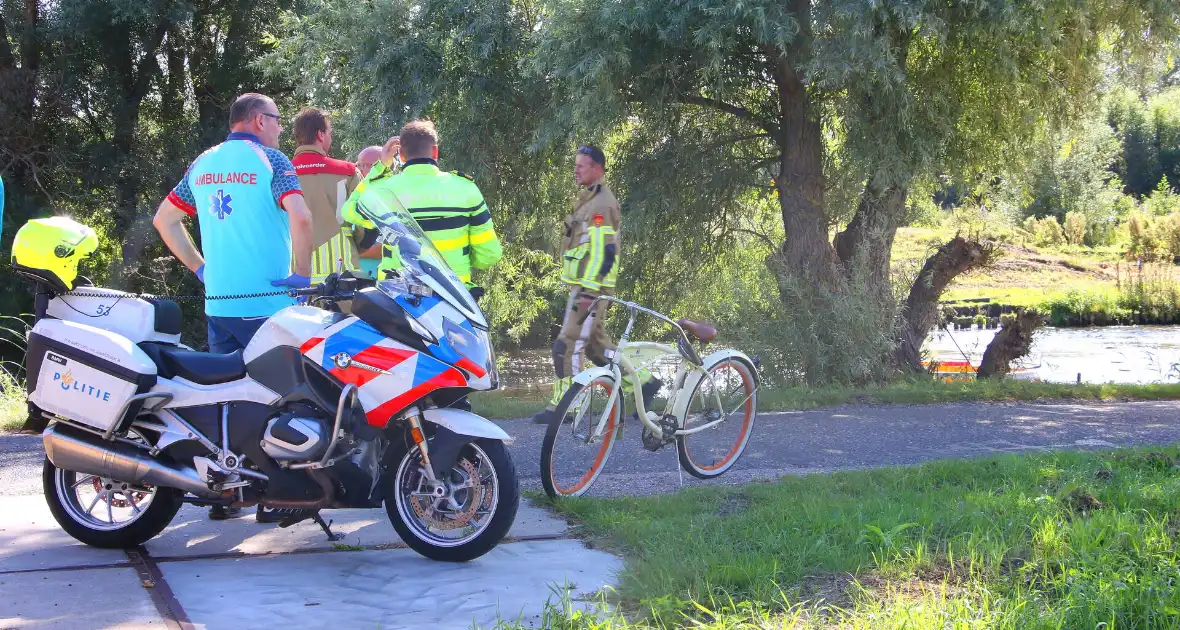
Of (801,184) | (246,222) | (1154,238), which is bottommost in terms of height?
(246,222)

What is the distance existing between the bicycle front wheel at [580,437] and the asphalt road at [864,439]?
191 mm

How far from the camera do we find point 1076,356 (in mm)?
21359

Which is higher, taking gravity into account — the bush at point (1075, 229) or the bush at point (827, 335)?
the bush at point (1075, 229)

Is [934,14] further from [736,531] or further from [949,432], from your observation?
[736,531]

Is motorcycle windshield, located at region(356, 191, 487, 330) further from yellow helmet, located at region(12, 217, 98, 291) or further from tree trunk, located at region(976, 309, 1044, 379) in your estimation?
tree trunk, located at region(976, 309, 1044, 379)

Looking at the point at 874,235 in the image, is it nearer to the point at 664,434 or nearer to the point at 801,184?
the point at 801,184

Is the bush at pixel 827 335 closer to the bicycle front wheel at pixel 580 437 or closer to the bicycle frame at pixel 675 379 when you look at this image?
the bicycle frame at pixel 675 379

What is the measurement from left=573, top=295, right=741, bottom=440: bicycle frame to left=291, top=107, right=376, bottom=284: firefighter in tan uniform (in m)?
1.74

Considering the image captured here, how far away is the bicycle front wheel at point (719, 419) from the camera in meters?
6.61

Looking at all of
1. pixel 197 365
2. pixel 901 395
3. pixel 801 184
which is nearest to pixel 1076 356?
pixel 801 184

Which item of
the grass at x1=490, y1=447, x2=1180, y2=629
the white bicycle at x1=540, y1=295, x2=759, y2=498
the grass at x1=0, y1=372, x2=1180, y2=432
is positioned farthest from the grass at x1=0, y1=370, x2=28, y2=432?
the grass at x1=490, y1=447, x2=1180, y2=629

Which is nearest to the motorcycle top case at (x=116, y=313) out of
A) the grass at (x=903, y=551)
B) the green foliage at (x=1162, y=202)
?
the grass at (x=903, y=551)

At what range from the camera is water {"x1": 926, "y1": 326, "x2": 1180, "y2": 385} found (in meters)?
16.8

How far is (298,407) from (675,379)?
8.30 ft
